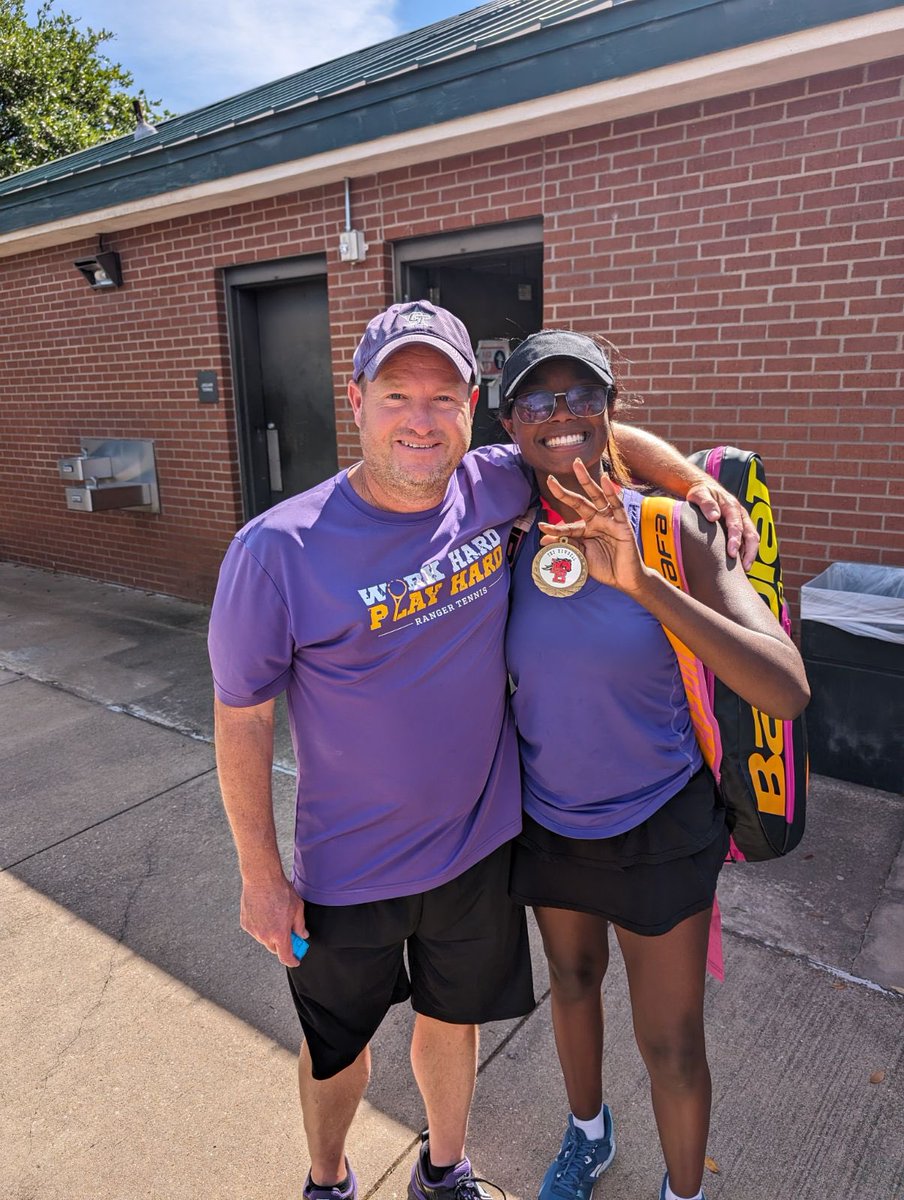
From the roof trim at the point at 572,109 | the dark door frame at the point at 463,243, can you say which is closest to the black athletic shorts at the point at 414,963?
the roof trim at the point at 572,109

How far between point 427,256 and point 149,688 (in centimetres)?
322

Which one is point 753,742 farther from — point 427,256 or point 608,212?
point 427,256

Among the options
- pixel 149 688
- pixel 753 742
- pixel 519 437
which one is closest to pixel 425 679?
pixel 519 437

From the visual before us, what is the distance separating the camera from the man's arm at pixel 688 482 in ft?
5.49

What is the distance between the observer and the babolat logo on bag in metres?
1.70

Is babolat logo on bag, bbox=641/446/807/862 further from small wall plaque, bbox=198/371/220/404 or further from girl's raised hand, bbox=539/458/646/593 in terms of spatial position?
small wall plaque, bbox=198/371/220/404

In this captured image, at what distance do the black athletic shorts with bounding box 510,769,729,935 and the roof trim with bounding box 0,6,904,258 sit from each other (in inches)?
124

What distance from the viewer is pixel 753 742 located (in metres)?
1.74

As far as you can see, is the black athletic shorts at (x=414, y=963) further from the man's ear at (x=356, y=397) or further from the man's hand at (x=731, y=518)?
the man's ear at (x=356, y=397)

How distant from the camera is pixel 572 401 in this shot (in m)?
1.71

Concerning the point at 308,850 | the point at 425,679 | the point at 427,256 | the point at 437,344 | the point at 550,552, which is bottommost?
the point at 308,850

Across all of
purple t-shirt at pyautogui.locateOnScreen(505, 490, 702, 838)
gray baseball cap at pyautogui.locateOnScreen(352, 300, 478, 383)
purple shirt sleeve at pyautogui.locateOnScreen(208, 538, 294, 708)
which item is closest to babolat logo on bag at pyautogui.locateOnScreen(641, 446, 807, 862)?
purple t-shirt at pyautogui.locateOnScreen(505, 490, 702, 838)

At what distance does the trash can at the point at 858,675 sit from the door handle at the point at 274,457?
14.2 feet

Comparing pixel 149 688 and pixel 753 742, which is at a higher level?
pixel 753 742
